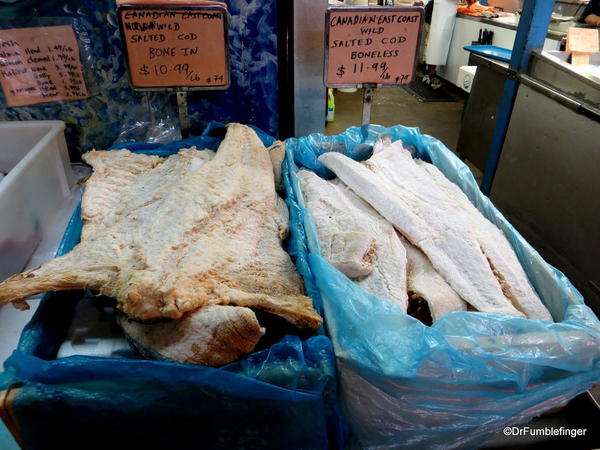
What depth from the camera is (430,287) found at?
1330 mm

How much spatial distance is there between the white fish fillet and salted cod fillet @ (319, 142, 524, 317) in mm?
27

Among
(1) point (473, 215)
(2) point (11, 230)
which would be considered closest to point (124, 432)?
(2) point (11, 230)

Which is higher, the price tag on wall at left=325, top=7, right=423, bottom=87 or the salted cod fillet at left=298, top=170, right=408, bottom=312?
the price tag on wall at left=325, top=7, right=423, bottom=87

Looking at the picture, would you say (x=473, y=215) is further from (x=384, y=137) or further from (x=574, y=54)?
(x=574, y=54)

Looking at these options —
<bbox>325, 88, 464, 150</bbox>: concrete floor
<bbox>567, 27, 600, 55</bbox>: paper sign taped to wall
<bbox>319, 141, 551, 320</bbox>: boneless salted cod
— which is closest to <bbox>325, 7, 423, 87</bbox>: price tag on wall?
<bbox>319, 141, 551, 320</bbox>: boneless salted cod

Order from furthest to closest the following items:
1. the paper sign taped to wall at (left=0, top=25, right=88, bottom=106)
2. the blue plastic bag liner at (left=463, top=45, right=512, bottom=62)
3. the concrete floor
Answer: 1. the concrete floor
2. the blue plastic bag liner at (left=463, top=45, right=512, bottom=62)
3. the paper sign taped to wall at (left=0, top=25, right=88, bottom=106)

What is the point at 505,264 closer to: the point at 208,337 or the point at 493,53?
the point at 208,337

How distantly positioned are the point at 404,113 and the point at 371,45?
4.75 metres

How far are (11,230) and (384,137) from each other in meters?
1.65

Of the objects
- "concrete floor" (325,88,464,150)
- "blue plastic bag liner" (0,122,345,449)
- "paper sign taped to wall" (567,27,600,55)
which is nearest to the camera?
"blue plastic bag liner" (0,122,345,449)

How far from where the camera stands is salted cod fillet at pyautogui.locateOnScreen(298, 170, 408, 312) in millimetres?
1308

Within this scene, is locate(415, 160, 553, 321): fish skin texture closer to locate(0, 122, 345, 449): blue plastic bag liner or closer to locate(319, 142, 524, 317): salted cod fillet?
locate(319, 142, 524, 317): salted cod fillet

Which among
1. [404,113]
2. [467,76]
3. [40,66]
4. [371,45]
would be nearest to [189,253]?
[371,45]

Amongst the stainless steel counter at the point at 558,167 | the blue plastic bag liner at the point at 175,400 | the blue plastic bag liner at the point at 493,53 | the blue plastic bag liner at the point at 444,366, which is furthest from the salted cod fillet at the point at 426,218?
the blue plastic bag liner at the point at 493,53
